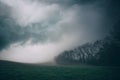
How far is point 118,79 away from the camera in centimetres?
10231

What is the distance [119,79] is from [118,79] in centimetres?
114

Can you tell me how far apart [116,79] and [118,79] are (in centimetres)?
178

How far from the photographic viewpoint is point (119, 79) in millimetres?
102938

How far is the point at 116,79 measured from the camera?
102 m

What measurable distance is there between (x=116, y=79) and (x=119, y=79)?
2.91m
